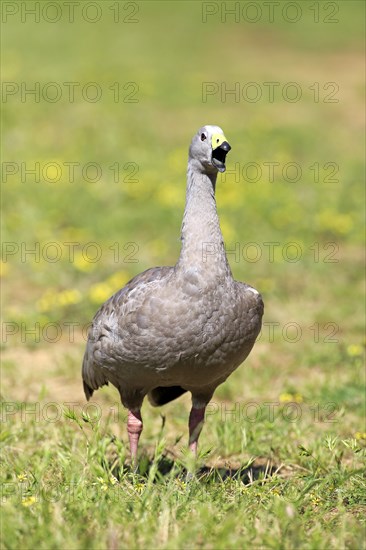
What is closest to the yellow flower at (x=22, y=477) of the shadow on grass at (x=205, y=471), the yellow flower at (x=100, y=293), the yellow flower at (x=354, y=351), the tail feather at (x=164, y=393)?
the shadow on grass at (x=205, y=471)

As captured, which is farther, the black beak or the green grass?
the black beak

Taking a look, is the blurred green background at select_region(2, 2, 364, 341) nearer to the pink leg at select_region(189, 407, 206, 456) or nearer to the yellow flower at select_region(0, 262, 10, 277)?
the yellow flower at select_region(0, 262, 10, 277)

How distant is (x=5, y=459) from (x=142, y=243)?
5353 millimetres

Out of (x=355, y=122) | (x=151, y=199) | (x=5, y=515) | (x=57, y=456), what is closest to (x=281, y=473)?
(x=57, y=456)

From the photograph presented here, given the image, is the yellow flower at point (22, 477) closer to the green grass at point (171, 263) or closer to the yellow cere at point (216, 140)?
the green grass at point (171, 263)

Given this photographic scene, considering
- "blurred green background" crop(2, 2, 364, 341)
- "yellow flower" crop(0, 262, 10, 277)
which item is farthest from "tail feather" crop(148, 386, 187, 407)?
"yellow flower" crop(0, 262, 10, 277)

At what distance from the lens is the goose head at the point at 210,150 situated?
459cm

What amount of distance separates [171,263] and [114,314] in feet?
15.5

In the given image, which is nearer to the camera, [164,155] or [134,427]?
[134,427]

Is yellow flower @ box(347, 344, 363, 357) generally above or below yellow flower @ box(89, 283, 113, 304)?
below

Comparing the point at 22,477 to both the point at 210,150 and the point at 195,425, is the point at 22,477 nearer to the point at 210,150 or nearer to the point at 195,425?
the point at 195,425

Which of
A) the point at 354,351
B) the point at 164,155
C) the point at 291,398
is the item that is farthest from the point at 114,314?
the point at 164,155

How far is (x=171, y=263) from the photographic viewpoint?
9641 millimetres

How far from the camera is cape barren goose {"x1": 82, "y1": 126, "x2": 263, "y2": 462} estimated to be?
4562mm
